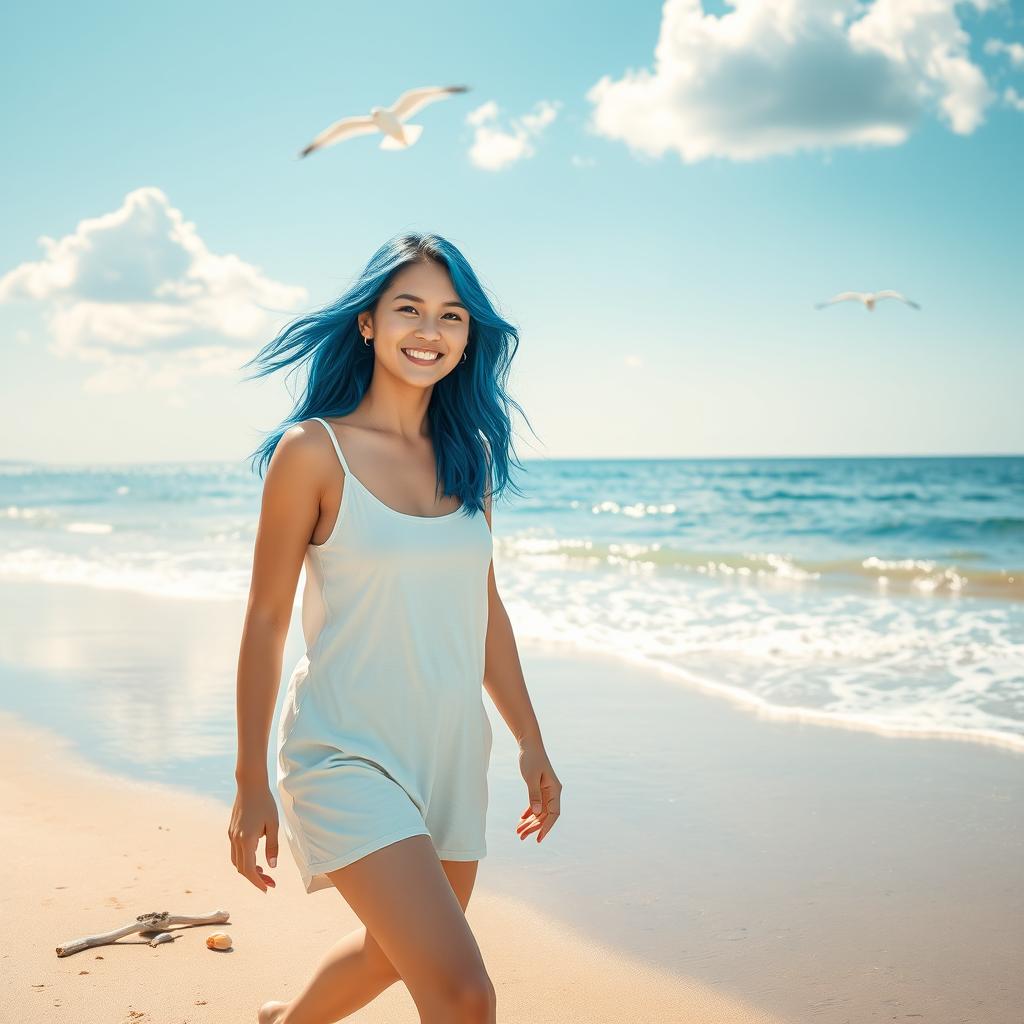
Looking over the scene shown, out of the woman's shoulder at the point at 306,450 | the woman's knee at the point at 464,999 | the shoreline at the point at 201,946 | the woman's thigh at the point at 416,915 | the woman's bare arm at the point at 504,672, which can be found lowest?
the shoreline at the point at 201,946

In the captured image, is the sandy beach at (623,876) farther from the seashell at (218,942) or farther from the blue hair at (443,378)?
the blue hair at (443,378)

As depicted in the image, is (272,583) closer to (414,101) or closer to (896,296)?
(414,101)

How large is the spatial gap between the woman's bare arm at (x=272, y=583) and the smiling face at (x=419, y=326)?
43 centimetres

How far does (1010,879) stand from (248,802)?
10.4 feet

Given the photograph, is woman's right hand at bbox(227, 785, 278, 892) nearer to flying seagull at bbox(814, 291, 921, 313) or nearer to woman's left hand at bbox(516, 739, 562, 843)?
woman's left hand at bbox(516, 739, 562, 843)

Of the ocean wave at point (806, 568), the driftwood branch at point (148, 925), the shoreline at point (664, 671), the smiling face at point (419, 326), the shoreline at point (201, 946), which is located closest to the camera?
the smiling face at point (419, 326)

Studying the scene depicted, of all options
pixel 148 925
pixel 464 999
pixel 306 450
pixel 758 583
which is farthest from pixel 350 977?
pixel 758 583

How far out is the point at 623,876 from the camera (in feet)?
13.6

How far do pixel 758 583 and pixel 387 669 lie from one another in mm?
12014

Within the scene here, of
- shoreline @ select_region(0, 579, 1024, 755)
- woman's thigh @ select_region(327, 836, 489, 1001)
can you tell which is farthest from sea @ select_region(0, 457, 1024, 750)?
woman's thigh @ select_region(327, 836, 489, 1001)

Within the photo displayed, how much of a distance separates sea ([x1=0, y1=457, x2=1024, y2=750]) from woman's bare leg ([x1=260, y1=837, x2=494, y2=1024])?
0.92m

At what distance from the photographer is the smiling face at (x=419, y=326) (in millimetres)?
2754

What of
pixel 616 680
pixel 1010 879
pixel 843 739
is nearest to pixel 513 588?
pixel 616 680

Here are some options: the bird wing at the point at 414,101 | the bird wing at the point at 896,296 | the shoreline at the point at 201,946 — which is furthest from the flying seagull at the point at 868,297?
the shoreline at the point at 201,946
